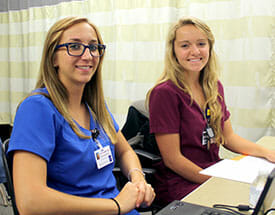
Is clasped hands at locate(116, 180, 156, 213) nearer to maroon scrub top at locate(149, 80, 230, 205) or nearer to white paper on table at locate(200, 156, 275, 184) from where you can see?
white paper on table at locate(200, 156, 275, 184)

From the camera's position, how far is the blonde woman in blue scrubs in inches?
41.1

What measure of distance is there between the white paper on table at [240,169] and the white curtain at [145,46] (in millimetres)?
991

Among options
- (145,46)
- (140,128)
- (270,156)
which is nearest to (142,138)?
(140,128)

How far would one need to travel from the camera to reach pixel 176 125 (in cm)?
164

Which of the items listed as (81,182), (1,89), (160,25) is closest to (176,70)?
(81,182)

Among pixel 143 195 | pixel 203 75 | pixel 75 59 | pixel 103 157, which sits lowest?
pixel 143 195

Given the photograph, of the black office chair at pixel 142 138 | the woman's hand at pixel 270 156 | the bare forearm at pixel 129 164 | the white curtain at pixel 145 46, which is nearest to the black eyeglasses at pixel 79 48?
the bare forearm at pixel 129 164

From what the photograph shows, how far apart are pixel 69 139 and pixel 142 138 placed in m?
0.80

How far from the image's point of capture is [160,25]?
2.94 meters

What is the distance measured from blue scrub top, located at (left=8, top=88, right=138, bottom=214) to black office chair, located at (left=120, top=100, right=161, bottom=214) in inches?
20.0

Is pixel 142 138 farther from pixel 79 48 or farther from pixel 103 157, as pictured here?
pixel 79 48

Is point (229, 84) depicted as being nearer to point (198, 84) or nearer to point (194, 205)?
point (198, 84)

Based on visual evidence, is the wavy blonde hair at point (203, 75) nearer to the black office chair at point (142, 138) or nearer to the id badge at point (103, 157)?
the black office chair at point (142, 138)

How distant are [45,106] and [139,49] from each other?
2041 millimetres
